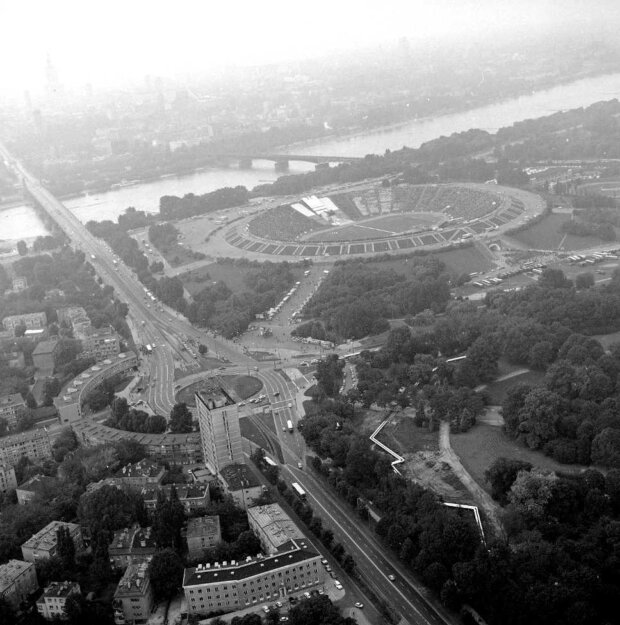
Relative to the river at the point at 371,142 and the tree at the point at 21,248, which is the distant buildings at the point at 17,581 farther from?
the river at the point at 371,142

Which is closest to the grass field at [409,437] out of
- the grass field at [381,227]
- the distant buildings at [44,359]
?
the distant buildings at [44,359]

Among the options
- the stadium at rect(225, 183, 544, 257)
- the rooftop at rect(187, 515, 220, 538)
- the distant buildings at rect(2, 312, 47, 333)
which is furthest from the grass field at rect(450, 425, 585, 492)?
the distant buildings at rect(2, 312, 47, 333)

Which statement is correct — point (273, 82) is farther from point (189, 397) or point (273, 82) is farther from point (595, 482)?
point (595, 482)

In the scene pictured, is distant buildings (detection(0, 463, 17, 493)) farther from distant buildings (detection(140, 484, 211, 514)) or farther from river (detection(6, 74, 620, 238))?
river (detection(6, 74, 620, 238))

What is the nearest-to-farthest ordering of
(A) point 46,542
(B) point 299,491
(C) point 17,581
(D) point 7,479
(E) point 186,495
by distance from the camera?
(C) point 17,581 < (A) point 46,542 < (E) point 186,495 < (B) point 299,491 < (D) point 7,479

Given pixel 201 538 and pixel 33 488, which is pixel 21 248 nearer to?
pixel 33 488

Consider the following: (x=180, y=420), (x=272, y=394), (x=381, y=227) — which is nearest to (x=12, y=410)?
(x=180, y=420)
